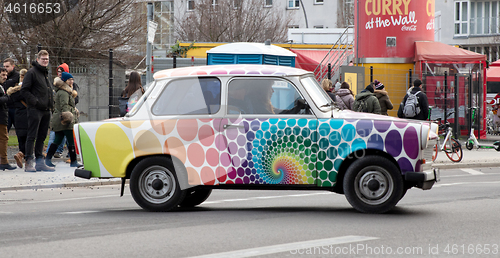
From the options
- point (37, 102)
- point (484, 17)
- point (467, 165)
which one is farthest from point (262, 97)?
point (484, 17)

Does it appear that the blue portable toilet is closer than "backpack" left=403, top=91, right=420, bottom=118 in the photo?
No

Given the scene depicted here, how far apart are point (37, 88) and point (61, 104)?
2.98 ft

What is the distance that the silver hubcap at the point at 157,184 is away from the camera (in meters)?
8.33

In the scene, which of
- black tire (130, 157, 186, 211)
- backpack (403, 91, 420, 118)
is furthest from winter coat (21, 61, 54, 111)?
backpack (403, 91, 420, 118)

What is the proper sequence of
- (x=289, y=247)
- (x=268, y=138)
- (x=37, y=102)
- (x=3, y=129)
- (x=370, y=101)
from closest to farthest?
(x=289, y=247) → (x=268, y=138) → (x=37, y=102) → (x=3, y=129) → (x=370, y=101)

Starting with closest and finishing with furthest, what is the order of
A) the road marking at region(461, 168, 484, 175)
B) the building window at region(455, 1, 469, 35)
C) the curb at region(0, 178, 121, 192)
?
the curb at region(0, 178, 121, 192) → the road marking at region(461, 168, 484, 175) → the building window at region(455, 1, 469, 35)

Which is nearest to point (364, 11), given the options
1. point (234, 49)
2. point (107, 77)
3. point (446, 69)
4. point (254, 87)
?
point (446, 69)

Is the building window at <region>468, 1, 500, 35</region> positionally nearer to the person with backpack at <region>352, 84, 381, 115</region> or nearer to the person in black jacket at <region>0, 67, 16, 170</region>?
the person with backpack at <region>352, 84, 381, 115</region>

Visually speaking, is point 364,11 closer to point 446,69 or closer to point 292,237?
point 446,69

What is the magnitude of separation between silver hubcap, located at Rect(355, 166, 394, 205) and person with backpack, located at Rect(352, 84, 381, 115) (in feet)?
22.6

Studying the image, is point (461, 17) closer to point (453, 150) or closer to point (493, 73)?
point (493, 73)

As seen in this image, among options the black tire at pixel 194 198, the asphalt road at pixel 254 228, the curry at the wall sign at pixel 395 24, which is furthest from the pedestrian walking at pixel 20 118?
the curry at the wall sign at pixel 395 24

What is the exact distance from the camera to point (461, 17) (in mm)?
54031

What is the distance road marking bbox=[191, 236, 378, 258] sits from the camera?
5825 mm
